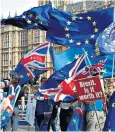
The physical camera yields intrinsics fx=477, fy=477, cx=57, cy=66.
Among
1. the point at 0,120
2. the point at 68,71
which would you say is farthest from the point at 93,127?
the point at 0,120

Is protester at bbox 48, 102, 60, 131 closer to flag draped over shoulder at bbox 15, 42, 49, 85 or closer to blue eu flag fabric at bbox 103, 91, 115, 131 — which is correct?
flag draped over shoulder at bbox 15, 42, 49, 85

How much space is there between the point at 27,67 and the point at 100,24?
2.21 m

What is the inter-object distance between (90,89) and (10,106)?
3285mm

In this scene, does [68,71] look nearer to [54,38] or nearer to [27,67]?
[54,38]

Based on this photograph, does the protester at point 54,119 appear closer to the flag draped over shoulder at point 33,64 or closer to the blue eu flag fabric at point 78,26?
the flag draped over shoulder at point 33,64

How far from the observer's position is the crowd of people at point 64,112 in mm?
7801

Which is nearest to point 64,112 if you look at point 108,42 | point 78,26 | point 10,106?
point 10,106

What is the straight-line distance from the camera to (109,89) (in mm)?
7309

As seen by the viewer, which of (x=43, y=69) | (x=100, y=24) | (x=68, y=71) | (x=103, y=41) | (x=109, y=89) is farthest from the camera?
(x=43, y=69)

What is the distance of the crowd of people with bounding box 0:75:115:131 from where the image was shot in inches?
307

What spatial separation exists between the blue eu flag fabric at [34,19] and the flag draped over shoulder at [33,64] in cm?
79

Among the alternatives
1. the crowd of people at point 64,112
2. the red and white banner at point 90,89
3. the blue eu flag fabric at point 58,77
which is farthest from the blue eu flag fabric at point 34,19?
the red and white banner at point 90,89

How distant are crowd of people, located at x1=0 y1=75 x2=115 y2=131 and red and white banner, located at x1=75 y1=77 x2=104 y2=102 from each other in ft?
2.11

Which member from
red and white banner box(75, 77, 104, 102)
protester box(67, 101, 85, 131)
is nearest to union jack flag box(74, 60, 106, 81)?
protester box(67, 101, 85, 131)
